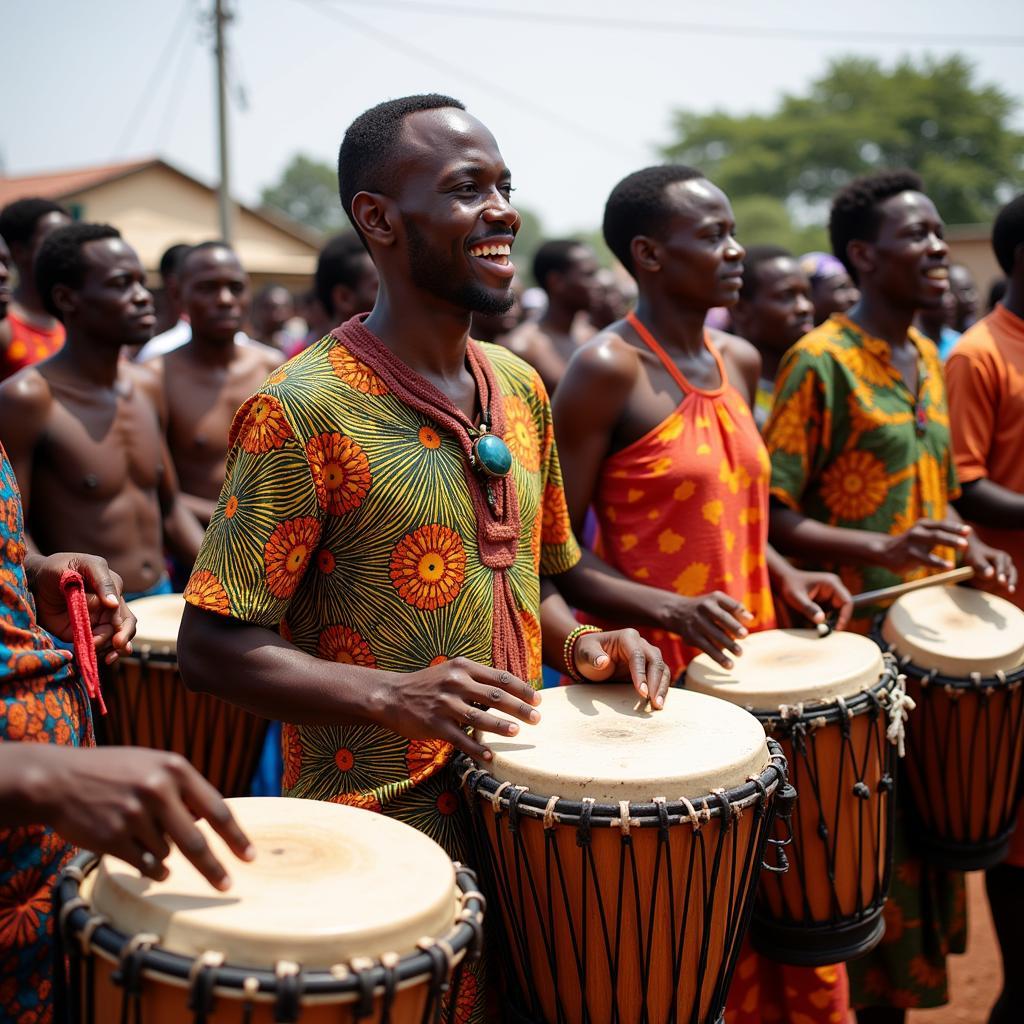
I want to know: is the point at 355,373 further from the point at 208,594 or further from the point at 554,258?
the point at 554,258

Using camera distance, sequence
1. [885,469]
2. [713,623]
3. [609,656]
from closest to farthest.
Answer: [609,656] < [713,623] < [885,469]

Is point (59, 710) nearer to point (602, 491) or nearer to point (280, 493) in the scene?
point (280, 493)

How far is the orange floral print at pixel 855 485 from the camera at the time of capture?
379 centimetres

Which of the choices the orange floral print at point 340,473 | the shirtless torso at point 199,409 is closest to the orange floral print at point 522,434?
the orange floral print at point 340,473

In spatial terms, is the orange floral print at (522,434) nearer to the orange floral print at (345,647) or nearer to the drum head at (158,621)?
the orange floral print at (345,647)

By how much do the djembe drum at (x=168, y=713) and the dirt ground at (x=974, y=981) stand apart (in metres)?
2.70

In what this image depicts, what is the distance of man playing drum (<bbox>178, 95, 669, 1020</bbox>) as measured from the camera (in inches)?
79.6

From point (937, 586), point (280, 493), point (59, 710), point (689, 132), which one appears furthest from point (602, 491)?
point (689, 132)

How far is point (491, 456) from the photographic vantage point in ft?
7.46

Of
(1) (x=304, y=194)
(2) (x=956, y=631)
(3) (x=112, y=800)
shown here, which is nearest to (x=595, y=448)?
(2) (x=956, y=631)

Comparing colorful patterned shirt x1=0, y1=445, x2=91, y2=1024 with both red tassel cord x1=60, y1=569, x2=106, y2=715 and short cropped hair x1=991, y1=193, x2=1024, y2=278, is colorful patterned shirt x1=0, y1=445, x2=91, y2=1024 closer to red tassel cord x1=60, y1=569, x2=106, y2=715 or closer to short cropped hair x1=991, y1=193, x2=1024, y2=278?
red tassel cord x1=60, y1=569, x2=106, y2=715

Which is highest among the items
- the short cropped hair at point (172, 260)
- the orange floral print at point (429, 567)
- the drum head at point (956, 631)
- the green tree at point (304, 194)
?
the orange floral print at point (429, 567)

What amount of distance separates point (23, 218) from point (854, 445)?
5.19 m

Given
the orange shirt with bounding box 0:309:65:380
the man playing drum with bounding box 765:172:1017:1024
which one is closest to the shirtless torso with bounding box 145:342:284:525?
the orange shirt with bounding box 0:309:65:380
